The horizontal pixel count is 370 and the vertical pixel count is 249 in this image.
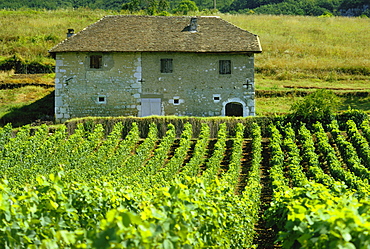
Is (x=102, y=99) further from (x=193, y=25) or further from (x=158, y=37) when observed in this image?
(x=193, y=25)

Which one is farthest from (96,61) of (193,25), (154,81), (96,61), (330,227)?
(330,227)

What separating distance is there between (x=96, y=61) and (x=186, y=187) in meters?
24.3

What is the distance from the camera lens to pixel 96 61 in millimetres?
31672

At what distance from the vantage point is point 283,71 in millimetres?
41688

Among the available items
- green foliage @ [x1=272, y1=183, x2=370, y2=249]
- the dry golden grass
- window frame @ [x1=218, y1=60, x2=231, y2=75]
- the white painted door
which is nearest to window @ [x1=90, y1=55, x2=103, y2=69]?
the white painted door

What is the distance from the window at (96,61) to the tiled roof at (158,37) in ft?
1.99

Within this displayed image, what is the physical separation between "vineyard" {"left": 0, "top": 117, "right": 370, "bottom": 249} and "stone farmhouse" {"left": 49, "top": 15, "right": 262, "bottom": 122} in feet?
15.3

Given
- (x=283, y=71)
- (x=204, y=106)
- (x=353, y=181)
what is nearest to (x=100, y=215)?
(x=353, y=181)

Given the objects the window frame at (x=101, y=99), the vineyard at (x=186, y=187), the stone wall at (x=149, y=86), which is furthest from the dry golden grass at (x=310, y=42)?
the vineyard at (x=186, y=187)

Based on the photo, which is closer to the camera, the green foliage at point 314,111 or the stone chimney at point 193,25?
the green foliage at point 314,111

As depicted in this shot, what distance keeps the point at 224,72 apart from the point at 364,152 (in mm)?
11760

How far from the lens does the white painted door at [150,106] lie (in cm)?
3152

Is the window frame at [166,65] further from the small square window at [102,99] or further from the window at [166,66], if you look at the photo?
the small square window at [102,99]

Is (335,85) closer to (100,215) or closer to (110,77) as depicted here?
(110,77)
